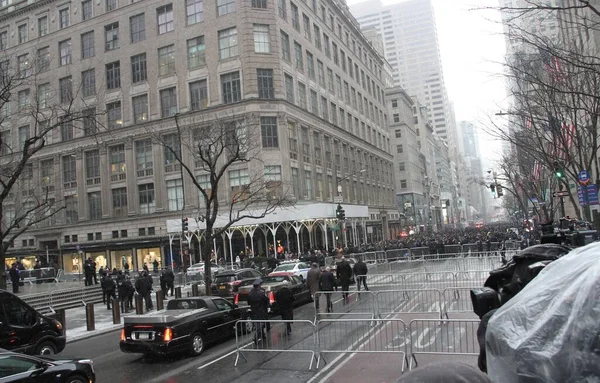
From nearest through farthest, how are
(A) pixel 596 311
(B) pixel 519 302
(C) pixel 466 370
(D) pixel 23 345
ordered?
(C) pixel 466 370 < (A) pixel 596 311 < (B) pixel 519 302 < (D) pixel 23 345

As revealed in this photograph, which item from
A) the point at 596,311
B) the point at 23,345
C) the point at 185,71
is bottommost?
the point at 23,345

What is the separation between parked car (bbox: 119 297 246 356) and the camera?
10.4 meters

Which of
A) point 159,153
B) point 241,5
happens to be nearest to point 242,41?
point 241,5

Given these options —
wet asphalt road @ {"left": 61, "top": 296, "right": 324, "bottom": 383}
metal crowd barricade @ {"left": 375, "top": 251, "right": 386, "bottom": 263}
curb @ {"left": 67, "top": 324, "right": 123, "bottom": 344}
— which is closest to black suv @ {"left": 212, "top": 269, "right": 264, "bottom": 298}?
curb @ {"left": 67, "top": 324, "right": 123, "bottom": 344}

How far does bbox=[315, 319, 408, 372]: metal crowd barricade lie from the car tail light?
3240 millimetres

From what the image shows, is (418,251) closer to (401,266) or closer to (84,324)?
(401,266)

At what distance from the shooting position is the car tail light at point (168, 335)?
10.3 m

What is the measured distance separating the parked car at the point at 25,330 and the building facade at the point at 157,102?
30033 mm

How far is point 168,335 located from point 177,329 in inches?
9.1

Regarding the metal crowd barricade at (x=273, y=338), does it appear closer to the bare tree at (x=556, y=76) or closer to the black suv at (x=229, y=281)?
the black suv at (x=229, y=281)

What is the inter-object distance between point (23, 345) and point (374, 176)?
215 ft

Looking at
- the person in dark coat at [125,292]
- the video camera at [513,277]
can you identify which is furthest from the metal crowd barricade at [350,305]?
the video camera at [513,277]

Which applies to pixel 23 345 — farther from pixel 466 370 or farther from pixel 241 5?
pixel 241 5

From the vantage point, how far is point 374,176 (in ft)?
242
